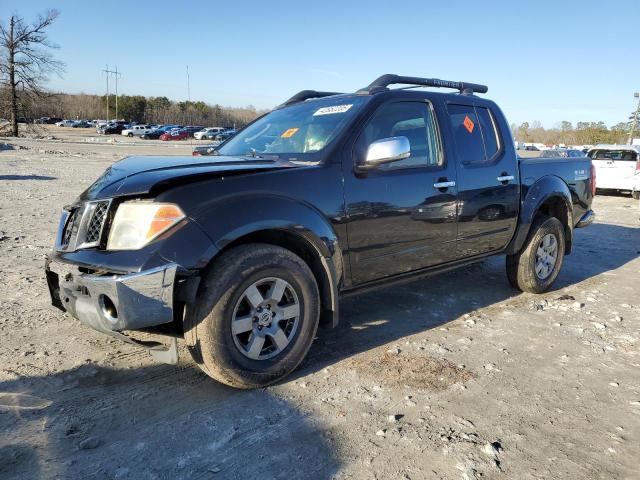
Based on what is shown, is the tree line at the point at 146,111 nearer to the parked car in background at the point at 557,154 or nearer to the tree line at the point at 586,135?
the tree line at the point at 586,135

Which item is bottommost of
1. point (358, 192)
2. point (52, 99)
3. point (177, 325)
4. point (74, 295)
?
point (177, 325)

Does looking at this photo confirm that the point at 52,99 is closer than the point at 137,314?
No

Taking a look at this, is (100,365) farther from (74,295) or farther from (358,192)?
(358,192)

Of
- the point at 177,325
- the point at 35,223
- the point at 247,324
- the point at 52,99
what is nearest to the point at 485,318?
the point at 247,324

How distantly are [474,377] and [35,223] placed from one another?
23.1 ft

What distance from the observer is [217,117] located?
118 metres

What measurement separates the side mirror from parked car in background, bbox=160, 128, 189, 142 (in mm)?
62967

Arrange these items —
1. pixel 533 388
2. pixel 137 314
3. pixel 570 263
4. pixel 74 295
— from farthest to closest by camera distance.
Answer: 1. pixel 570 263
2. pixel 533 388
3. pixel 74 295
4. pixel 137 314

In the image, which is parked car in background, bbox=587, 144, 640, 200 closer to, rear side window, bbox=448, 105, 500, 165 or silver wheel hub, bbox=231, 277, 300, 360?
rear side window, bbox=448, 105, 500, 165

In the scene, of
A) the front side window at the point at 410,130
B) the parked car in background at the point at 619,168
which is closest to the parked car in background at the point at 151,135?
the parked car in background at the point at 619,168

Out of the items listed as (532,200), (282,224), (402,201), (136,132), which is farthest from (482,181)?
(136,132)

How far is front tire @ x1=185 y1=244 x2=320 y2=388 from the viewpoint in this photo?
2877 mm

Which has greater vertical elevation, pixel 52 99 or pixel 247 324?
pixel 52 99

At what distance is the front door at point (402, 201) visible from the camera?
3.58m
